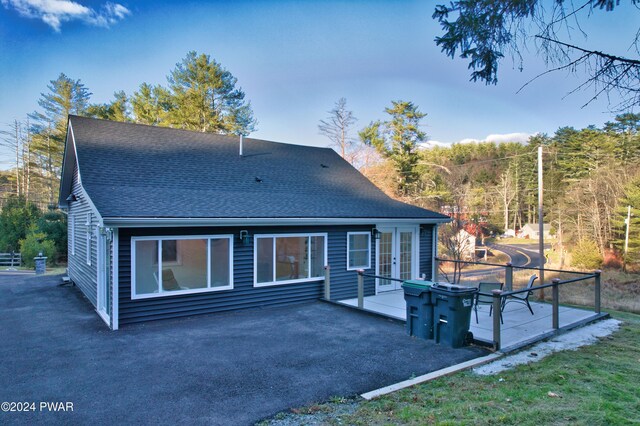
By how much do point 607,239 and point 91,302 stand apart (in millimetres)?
32224

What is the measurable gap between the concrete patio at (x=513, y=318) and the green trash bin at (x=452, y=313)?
1.33ft

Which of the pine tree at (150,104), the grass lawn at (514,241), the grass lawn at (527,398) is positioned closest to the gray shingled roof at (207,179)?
the grass lawn at (527,398)

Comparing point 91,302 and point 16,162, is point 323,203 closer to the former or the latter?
point 91,302

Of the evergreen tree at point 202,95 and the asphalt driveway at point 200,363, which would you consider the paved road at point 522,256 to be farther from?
the asphalt driveway at point 200,363

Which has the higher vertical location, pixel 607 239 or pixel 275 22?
pixel 275 22

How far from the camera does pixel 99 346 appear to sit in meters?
5.90

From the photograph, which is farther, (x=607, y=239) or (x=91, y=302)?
(x=607, y=239)

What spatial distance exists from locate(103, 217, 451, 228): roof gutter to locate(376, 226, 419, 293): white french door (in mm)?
386

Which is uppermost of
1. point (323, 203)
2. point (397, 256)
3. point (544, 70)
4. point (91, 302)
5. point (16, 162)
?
point (16, 162)

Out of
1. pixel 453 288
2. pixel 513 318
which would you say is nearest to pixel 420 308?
pixel 453 288

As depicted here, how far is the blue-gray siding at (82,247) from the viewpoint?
8734mm

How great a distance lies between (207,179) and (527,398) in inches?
329

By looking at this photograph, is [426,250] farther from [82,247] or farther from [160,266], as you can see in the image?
[82,247]

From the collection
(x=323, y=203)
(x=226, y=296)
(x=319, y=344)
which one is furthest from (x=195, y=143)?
(x=319, y=344)
